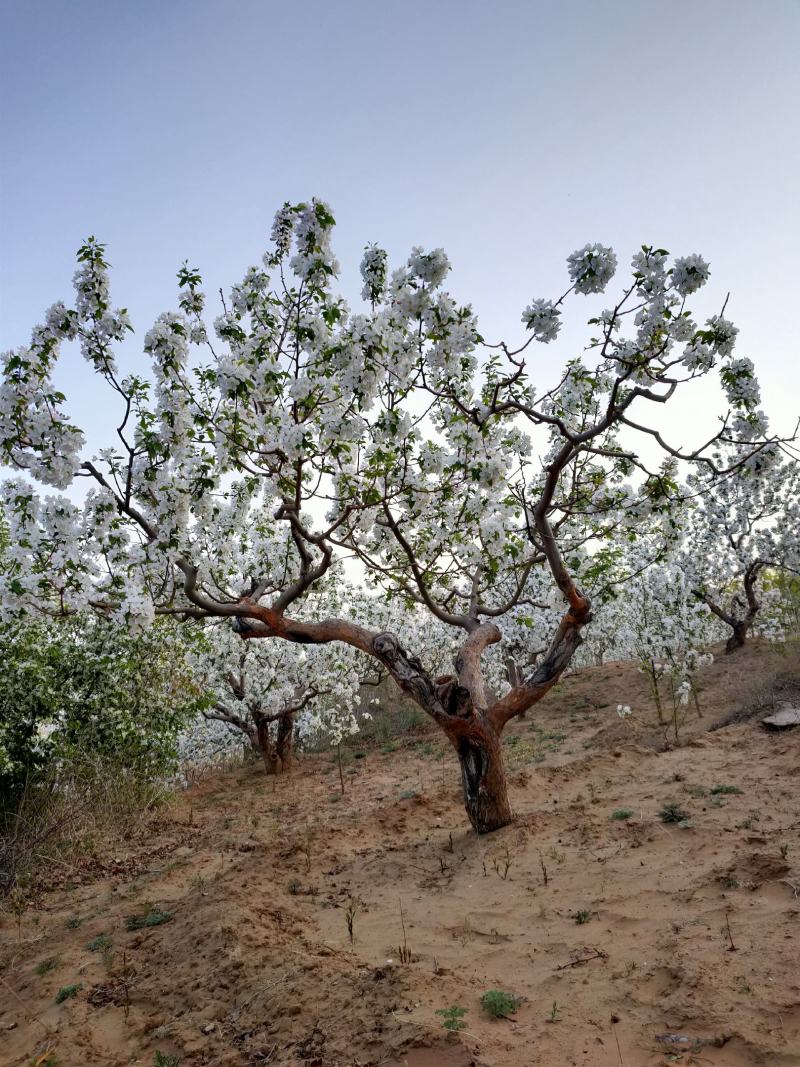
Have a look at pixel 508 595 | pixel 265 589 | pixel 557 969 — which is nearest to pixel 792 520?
pixel 508 595

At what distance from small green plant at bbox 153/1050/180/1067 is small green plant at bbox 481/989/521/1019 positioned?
187 centimetres

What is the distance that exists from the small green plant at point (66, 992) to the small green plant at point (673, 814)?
572 centimetres

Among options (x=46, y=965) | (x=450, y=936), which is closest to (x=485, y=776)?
(x=450, y=936)

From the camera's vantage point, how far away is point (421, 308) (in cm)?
580

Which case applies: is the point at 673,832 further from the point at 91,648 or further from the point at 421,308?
the point at 91,648

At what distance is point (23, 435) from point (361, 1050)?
542cm

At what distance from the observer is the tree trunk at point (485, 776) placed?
7.22 m

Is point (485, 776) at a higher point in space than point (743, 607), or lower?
lower

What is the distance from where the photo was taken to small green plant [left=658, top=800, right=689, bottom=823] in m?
6.69

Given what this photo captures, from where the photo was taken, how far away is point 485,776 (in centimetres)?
Result: 726

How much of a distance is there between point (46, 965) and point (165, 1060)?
2.28 meters

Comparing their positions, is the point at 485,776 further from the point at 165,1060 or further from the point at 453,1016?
the point at 165,1060

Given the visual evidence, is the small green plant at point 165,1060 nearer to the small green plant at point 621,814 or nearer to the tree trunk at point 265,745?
the small green plant at point 621,814

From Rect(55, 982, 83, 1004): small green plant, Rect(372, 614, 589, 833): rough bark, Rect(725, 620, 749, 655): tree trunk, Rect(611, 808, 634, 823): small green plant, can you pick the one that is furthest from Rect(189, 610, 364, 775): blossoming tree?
Rect(725, 620, 749, 655): tree trunk
